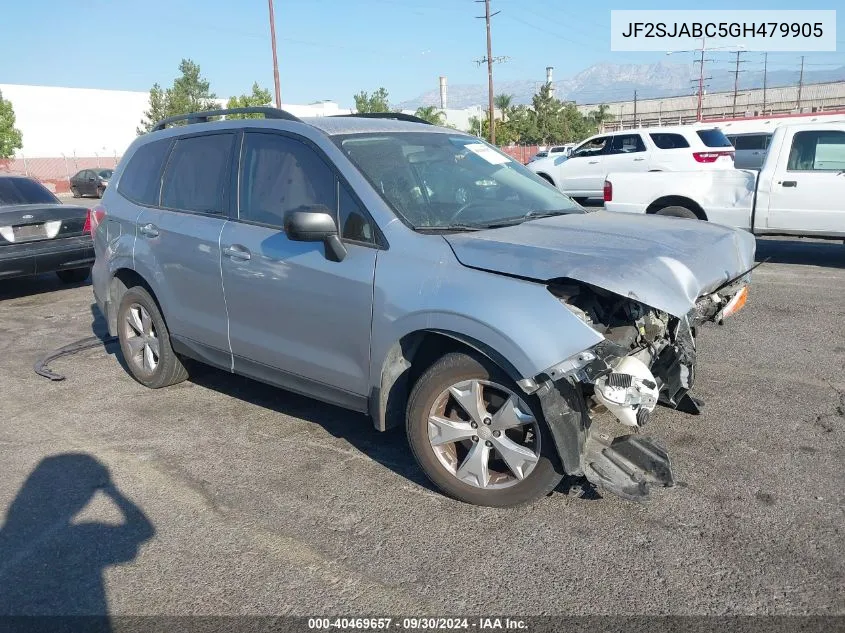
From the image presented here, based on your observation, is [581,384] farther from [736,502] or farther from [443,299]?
[736,502]

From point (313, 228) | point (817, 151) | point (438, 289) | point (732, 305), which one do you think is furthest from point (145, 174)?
point (817, 151)

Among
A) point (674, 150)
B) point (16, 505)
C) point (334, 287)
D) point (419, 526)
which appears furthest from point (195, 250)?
point (674, 150)

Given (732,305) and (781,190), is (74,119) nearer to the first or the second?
(781,190)

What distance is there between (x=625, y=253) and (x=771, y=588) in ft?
4.97

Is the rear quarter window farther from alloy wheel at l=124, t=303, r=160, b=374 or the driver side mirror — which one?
the driver side mirror

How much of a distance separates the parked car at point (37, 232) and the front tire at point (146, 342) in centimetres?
373

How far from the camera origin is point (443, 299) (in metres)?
3.35

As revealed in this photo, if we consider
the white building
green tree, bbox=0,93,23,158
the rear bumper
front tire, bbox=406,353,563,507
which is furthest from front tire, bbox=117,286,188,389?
the white building

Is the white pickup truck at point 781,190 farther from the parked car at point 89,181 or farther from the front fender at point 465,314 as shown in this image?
the parked car at point 89,181

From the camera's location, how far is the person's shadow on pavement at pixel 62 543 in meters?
2.93

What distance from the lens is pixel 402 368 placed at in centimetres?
364

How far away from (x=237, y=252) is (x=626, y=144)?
1421 cm

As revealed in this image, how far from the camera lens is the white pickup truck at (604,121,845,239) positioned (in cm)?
916

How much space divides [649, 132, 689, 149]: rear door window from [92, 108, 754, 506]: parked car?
40.4 feet
